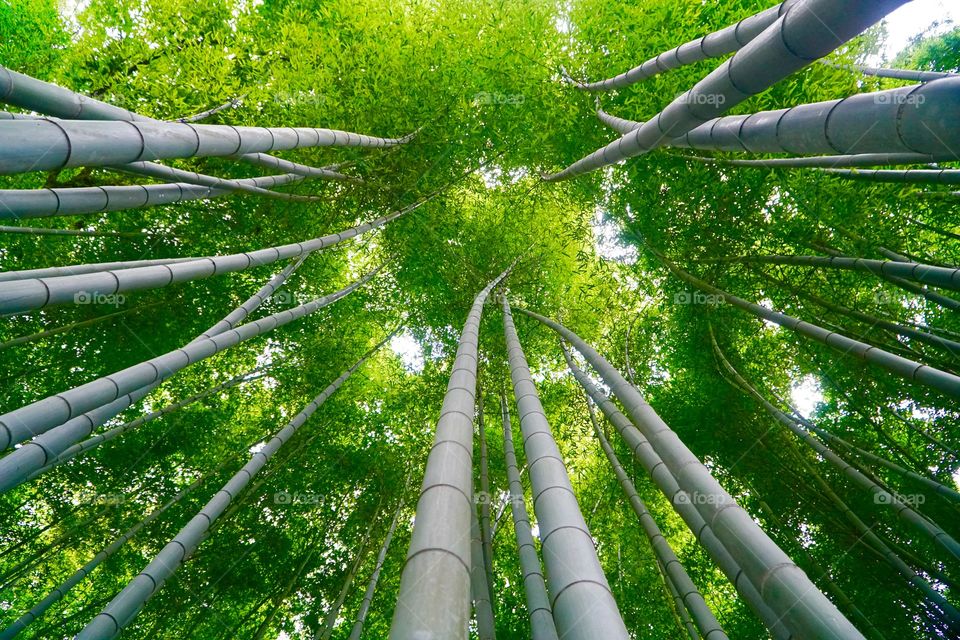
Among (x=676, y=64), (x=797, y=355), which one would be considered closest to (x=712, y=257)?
(x=797, y=355)

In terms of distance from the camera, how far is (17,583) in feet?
20.5

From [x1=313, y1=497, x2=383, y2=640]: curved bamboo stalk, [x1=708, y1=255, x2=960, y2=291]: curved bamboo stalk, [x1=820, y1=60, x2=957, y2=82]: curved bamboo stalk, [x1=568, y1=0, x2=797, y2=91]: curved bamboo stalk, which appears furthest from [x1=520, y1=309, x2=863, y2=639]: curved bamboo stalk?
[x1=313, y1=497, x2=383, y2=640]: curved bamboo stalk

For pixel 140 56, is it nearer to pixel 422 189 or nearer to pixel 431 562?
pixel 422 189

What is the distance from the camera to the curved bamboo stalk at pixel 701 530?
6.74ft

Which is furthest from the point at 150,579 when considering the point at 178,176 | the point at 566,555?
the point at 566,555

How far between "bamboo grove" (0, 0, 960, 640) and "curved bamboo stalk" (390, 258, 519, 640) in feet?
0.08

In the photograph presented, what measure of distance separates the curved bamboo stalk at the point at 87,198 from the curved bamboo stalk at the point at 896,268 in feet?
16.7

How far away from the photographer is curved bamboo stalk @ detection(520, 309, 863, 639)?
144cm

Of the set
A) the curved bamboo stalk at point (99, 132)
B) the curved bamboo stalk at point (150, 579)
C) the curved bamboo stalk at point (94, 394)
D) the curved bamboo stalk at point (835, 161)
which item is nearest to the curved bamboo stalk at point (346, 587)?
the curved bamboo stalk at point (150, 579)

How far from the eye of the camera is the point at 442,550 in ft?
4.43

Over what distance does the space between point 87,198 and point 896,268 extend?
5.82 metres

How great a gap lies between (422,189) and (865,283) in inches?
219

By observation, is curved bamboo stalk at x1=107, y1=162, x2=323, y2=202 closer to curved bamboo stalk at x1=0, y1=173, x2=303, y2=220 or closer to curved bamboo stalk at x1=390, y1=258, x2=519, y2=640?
curved bamboo stalk at x1=0, y1=173, x2=303, y2=220

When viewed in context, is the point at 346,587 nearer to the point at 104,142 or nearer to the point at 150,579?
the point at 150,579
